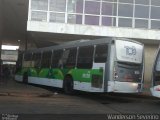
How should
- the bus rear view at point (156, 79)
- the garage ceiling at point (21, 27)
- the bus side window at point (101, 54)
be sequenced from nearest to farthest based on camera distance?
the bus rear view at point (156, 79), the bus side window at point (101, 54), the garage ceiling at point (21, 27)

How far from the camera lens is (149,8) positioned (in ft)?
111

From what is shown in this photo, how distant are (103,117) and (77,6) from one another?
77.2 feet

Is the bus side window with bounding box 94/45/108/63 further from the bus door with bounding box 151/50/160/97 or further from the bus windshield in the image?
the bus door with bounding box 151/50/160/97

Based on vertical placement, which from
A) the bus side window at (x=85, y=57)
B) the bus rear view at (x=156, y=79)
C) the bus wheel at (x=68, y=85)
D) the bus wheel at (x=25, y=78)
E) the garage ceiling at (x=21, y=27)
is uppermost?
the garage ceiling at (x=21, y=27)

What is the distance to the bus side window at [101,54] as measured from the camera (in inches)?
734

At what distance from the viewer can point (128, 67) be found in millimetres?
18953

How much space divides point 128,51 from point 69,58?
3.92 m

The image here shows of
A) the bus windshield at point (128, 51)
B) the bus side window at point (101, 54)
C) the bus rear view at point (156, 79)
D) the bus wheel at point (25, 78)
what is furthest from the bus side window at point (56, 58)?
the bus rear view at point (156, 79)

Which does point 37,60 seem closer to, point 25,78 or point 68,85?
point 25,78

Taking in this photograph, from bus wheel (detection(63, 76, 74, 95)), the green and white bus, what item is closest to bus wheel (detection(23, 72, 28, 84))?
the green and white bus

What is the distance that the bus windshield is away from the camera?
18719 millimetres

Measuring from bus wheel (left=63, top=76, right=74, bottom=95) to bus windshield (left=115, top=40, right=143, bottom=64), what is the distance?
376 centimetres

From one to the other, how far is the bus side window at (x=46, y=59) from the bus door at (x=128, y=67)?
6.95 meters

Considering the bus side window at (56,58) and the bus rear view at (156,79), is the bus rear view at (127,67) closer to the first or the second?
the bus rear view at (156,79)
